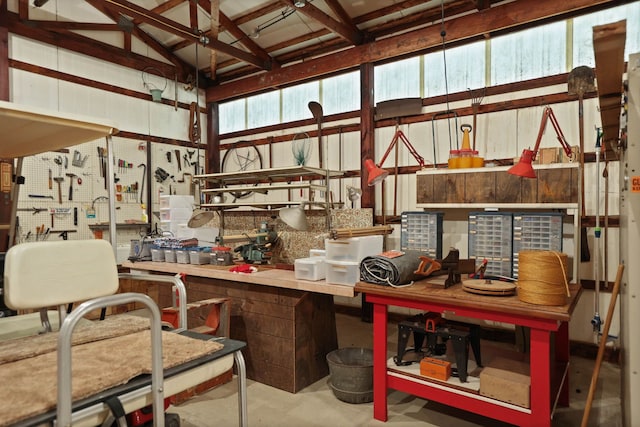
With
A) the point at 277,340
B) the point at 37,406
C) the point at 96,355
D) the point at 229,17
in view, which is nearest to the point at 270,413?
the point at 277,340

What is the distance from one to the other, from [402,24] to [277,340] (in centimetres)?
400

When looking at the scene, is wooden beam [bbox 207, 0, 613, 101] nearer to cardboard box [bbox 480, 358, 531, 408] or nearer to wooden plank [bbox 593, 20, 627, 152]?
wooden plank [bbox 593, 20, 627, 152]

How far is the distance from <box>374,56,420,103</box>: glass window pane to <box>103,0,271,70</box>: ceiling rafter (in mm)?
1942

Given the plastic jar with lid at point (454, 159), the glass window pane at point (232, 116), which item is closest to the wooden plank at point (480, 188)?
the plastic jar with lid at point (454, 159)

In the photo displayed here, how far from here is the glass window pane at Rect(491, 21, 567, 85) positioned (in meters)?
4.04

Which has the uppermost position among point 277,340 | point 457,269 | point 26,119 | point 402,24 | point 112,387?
point 402,24

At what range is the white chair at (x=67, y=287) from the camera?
1.22m

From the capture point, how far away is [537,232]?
2963mm

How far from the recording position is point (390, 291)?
2635 millimetres

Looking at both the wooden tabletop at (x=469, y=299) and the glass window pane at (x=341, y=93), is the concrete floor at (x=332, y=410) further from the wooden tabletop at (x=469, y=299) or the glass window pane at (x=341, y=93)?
the glass window pane at (x=341, y=93)

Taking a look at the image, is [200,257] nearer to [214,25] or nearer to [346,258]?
[346,258]

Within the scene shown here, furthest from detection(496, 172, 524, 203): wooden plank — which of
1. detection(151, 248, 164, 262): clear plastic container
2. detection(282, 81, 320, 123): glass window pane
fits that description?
detection(151, 248, 164, 262): clear plastic container

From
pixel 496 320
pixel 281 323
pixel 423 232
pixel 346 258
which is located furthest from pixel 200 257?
pixel 496 320

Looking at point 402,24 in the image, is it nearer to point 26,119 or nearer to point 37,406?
point 26,119
